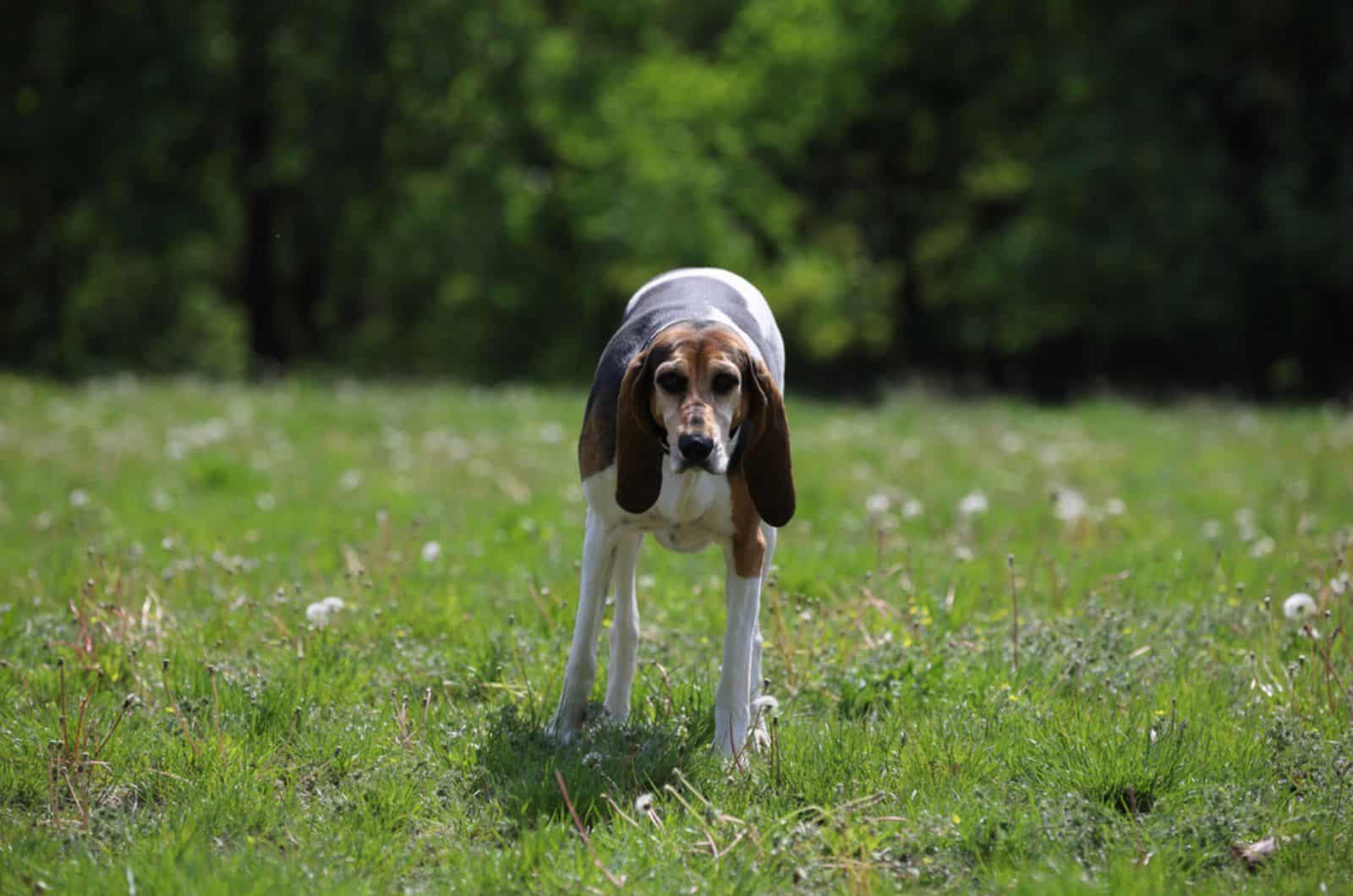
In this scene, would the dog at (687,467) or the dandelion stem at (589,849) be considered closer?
the dandelion stem at (589,849)

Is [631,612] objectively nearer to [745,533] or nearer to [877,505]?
[745,533]

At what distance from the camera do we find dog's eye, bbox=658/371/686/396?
4449 millimetres

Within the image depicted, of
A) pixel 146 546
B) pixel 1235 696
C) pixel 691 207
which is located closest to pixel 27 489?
pixel 146 546

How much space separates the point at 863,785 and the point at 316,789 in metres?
1.88

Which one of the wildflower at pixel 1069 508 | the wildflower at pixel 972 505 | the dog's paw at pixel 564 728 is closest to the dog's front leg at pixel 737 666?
the dog's paw at pixel 564 728

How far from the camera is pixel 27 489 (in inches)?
407

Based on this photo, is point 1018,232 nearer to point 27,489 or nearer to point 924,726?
point 27,489

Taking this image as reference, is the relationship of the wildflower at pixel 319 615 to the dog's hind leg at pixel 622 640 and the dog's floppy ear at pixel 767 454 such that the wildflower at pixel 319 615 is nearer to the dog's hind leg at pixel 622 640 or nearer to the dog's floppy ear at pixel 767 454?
the dog's hind leg at pixel 622 640

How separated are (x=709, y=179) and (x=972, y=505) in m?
23.0

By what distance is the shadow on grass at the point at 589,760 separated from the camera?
14.9ft

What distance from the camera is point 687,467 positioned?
4.39m

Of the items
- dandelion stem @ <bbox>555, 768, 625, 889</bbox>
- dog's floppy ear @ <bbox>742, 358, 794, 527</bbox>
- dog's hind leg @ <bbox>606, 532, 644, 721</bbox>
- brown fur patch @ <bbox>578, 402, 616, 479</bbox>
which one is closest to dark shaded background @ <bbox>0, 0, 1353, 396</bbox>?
dog's hind leg @ <bbox>606, 532, 644, 721</bbox>

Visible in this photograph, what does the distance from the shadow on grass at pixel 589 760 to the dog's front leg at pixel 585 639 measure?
9 centimetres

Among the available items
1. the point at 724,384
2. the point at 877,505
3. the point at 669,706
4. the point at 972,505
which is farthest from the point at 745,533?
the point at 972,505
